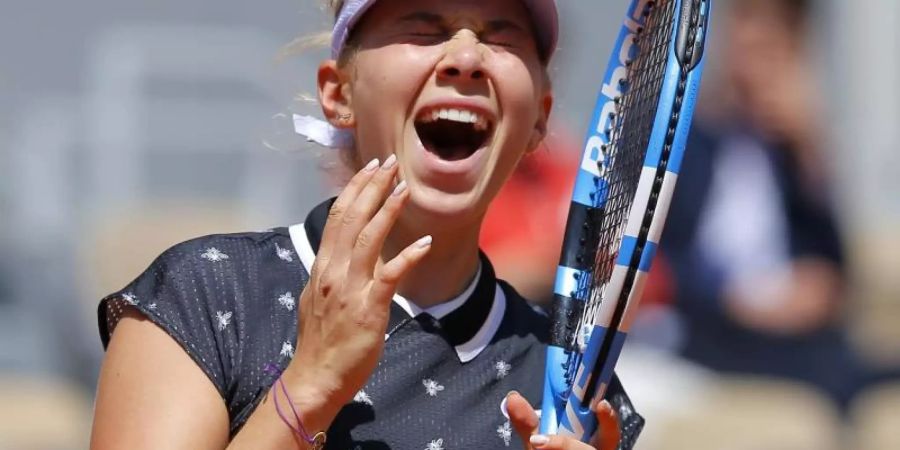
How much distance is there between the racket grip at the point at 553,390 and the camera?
9.27ft

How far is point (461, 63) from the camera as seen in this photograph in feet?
9.42

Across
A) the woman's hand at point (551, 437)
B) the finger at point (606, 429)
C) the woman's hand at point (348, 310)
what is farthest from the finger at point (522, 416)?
the woman's hand at point (348, 310)

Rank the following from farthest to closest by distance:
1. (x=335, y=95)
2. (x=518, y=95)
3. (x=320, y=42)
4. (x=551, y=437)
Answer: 1. (x=320, y=42)
2. (x=335, y=95)
3. (x=518, y=95)
4. (x=551, y=437)

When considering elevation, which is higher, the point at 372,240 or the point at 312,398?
the point at 372,240

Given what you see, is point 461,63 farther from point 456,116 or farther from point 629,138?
point 629,138

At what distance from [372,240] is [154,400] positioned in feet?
1.29

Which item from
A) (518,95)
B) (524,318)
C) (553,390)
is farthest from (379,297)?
(524,318)

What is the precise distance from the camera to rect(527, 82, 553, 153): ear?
3150 mm

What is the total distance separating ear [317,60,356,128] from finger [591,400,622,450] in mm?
681

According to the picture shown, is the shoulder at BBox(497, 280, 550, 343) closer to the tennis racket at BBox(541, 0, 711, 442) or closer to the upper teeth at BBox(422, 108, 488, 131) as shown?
the tennis racket at BBox(541, 0, 711, 442)

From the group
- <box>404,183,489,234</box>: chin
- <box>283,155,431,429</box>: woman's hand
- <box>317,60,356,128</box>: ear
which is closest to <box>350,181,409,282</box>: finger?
<box>283,155,431,429</box>: woman's hand

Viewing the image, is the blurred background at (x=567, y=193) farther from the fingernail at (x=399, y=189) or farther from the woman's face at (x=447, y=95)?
the fingernail at (x=399, y=189)

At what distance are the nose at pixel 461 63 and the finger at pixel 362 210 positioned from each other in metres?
0.28

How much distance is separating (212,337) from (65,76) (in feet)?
20.4
